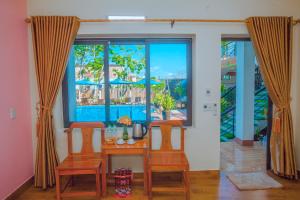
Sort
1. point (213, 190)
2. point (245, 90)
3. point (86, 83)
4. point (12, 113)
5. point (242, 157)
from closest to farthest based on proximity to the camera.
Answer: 1. point (12, 113)
2. point (213, 190)
3. point (86, 83)
4. point (242, 157)
5. point (245, 90)

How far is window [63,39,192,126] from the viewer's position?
346 centimetres

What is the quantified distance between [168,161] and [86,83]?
1.69 meters

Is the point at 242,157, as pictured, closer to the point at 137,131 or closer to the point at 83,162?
the point at 137,131

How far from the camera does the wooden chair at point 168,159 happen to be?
107 inches

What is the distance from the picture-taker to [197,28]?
329cm

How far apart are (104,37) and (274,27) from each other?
238 cm

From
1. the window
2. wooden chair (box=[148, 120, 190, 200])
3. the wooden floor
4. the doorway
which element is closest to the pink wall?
the wooden floor

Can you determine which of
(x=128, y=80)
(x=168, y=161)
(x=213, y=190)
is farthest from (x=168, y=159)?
(x=128, y=80)

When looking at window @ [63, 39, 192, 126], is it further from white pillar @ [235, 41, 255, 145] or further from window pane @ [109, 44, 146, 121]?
white pillar @ [235, 41, 255, 145]

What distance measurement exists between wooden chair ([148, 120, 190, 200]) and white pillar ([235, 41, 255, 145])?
7.49ft

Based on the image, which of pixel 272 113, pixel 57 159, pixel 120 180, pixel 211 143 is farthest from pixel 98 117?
pixel 272 113

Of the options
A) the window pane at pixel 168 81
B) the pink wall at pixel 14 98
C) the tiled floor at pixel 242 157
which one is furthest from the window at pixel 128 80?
the tiled floor at pixel 242 157

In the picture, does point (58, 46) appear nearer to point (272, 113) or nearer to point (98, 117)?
point (98, 117)

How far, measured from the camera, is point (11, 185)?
9.17 ft
